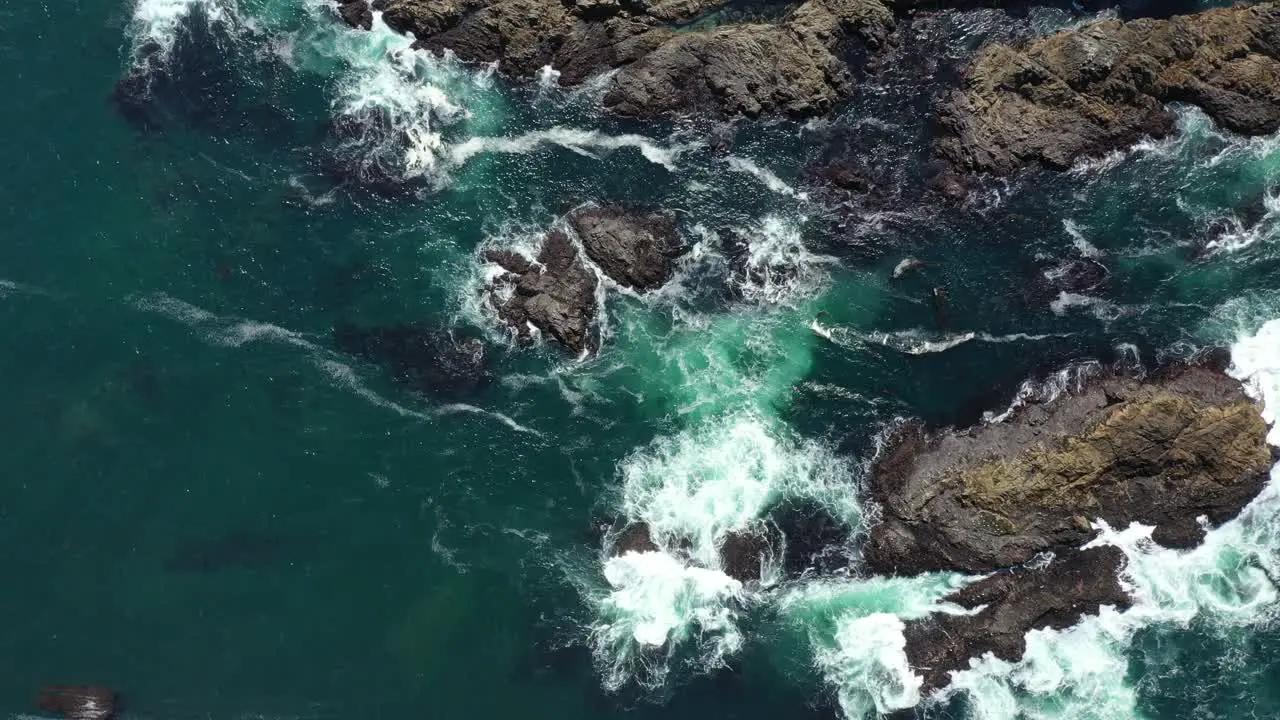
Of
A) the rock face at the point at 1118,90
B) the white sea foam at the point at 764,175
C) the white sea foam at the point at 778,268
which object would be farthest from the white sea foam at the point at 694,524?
the rock face at the point at 1118,90

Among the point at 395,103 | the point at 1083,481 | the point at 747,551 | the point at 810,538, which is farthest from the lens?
the point at 395,103

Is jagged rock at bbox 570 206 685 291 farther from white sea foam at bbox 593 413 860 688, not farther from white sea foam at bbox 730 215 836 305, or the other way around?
white sea foam at bbox 593 413 860 688

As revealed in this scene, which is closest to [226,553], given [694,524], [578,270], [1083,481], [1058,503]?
[578,270]

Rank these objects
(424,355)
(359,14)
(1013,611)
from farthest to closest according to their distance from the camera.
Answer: (359,14)
(424,355)
(1013,611)

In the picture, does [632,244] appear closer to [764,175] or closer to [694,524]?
[764,175]

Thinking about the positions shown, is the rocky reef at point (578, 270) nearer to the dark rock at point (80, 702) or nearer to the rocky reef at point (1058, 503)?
the rocky reef at point (1058, 503)

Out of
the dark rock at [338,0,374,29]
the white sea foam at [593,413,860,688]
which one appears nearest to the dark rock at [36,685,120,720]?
the white sea foam at [593,413,860,688]

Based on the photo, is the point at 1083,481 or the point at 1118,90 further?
the point at 1118,90
